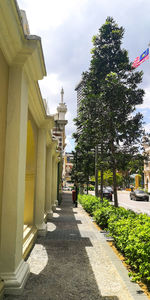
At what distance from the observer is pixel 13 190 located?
349cm

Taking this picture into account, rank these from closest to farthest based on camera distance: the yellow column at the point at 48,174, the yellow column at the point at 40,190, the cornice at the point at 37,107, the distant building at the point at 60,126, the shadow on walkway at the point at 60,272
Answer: the shadow on walkway at the point at 60,272 < the cornice at the point at 37,107 < the yellow column at the point at 40,190 < the yellow column at the point at 48,174 < the distant building at the point at 60,126

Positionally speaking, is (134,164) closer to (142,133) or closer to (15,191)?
(142,133)

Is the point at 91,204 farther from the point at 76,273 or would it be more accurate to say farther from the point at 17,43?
the point at 17,43

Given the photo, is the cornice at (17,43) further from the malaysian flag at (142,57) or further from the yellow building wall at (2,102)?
the malaysian flag at (142,57)

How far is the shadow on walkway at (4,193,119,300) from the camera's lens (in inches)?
138

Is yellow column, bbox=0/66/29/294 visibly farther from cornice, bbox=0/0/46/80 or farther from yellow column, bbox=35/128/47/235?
yellow column, bbox=35/128/47/235

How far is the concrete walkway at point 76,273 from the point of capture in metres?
3.51

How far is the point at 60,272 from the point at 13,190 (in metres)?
2.13

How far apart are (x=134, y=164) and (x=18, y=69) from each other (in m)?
6.32

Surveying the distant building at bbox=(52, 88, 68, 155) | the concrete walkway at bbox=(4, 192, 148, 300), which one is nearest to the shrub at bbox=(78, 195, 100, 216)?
the concrete walkway at bbox=(4, 192, 148, 300)

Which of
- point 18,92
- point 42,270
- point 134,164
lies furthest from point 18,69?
point 134,164

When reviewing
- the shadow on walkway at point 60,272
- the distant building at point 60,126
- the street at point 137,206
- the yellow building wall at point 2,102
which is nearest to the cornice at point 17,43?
the yellow building wall at point 2,102

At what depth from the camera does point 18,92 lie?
364 cm

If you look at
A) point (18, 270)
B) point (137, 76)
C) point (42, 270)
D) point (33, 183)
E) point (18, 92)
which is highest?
point (137, 76)
